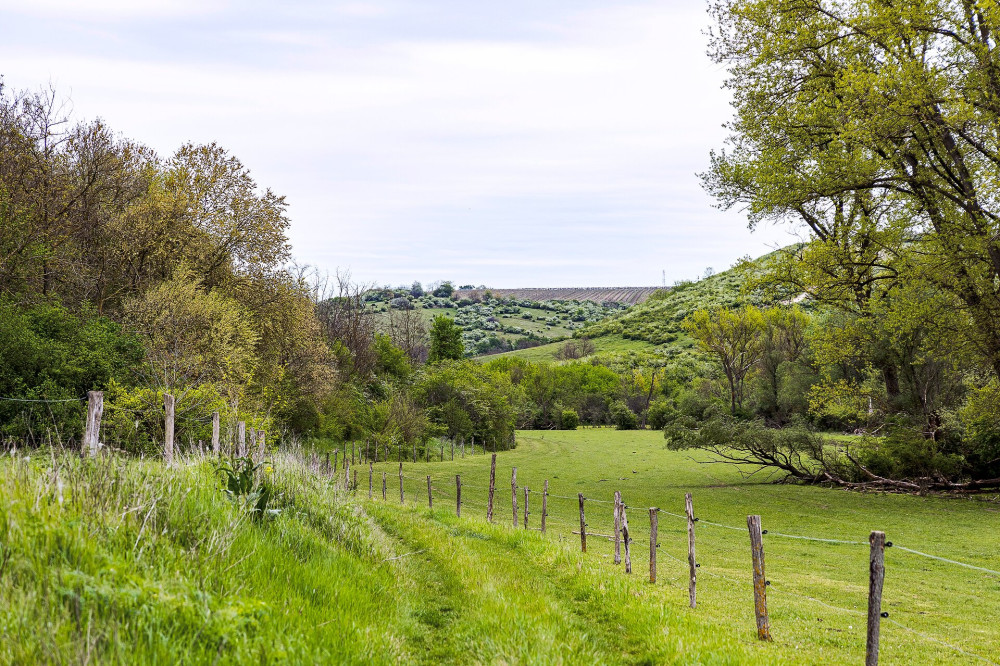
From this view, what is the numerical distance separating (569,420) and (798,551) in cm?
7878

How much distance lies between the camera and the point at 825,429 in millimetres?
63938

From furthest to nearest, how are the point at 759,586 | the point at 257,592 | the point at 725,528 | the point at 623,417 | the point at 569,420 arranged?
the point at 569,420 < the point at 623,417 < the point at 725,528 < the point at 759,586 < the point at 257,592

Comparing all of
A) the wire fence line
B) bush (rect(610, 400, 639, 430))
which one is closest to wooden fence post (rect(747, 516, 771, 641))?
the wire fence line

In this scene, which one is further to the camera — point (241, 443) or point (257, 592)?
point (241, 443)

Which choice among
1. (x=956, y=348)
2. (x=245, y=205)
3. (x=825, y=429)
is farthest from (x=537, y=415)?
(x=956, y=348)

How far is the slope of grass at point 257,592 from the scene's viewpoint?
13.4 feet

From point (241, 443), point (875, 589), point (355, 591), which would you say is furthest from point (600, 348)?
point (355, 591)

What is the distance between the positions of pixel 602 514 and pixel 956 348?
16294 millimetres

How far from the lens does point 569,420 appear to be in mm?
98438

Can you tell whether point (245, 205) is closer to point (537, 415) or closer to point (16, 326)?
point (16, 326)

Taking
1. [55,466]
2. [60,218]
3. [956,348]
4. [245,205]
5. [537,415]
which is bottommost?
[537,415]

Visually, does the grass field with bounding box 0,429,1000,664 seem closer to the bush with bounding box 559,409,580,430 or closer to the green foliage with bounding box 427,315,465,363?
the green foliage with bounding box 427,315,465,363

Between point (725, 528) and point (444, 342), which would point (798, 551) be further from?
point (444, 342)

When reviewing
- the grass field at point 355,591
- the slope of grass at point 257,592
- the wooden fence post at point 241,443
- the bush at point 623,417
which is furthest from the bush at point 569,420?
the slope of grass at point 257,592
